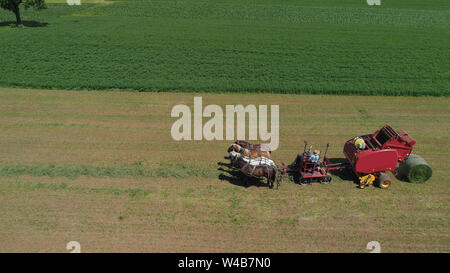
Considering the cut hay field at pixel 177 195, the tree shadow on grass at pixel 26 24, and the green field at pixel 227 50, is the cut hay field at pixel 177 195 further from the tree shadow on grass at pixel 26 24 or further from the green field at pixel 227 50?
the tree shadow on grass at pixel 26 24

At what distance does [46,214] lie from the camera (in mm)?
12180

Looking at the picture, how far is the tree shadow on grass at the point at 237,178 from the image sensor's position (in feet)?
46.1

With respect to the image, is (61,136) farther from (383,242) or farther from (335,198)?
(383,242)

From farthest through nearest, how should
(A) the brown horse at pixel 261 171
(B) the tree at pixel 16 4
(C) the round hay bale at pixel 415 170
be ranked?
1. (B) the tree at pixel 16 4
2. (C) the round hay bale at pixel 415 170
3. (A) the brown horse at pixel 261 171

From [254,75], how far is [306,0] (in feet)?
109

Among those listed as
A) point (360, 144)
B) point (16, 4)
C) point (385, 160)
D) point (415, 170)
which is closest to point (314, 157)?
point (360, 144)

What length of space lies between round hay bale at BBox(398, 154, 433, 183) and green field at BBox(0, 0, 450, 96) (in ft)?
31.9

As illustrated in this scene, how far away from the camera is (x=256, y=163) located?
1355 cm

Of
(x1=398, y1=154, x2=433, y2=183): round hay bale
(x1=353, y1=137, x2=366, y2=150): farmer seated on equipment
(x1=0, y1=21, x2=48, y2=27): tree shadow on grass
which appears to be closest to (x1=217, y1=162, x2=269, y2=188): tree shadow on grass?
(x1=353, y1=137, x2=366, y2=150): farmer seated on equipment

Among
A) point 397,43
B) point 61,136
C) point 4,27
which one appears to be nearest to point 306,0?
point 397,43

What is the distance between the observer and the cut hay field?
1132 centimetres

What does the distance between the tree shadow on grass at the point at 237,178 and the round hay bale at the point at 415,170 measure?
18.4 feet

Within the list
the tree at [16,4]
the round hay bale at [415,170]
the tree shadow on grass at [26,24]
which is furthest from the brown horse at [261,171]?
the tree at [16,4]

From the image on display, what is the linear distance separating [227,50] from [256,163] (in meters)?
17.6
